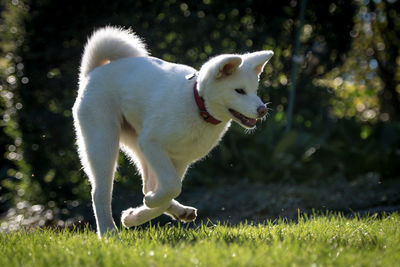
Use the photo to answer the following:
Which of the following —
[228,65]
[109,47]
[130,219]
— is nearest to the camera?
[228,65]

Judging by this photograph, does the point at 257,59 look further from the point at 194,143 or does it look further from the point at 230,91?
the point at 194,143

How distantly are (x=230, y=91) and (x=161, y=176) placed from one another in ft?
2.48

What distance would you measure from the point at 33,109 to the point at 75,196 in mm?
1260

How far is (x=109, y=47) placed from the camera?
4477 mm

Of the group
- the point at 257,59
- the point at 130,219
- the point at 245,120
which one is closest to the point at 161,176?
the point at 130,219

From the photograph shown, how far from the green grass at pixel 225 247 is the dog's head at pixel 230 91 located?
83 centimetres

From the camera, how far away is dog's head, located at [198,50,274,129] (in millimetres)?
3594

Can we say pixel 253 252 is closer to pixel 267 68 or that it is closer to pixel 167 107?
pixel 167 107

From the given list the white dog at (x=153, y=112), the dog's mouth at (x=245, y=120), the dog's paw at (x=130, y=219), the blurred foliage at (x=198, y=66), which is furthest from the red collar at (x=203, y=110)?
the blurred foliage at (x=198, y=66)

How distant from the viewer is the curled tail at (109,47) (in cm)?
446

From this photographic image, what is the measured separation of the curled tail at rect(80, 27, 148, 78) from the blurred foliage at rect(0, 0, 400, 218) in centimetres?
252

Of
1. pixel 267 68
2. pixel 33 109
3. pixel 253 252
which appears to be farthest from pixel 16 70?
pixel 253 252

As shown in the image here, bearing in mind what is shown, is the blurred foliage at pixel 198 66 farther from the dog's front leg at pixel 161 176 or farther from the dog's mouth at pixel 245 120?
the dog's mouth at pixel 245 120

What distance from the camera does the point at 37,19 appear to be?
7.18 metres
